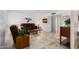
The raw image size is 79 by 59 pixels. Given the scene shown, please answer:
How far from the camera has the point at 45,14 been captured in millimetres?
1783

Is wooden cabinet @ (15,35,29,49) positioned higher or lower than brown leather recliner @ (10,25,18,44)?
lower

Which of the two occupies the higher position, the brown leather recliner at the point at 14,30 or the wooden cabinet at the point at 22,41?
the brown leather recliner at the point at 14,30

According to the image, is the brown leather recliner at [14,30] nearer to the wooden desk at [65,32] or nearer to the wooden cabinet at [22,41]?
the wooden cabinet at [22,41]

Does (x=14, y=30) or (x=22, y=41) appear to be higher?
(x=14, y=30)

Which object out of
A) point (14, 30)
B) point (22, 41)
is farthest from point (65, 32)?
point (14, 30)

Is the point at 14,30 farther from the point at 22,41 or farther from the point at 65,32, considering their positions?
the point at 65,32

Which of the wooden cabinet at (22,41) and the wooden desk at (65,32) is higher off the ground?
the wooden desk at (65,32)

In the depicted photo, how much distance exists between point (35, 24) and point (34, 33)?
0.14 m

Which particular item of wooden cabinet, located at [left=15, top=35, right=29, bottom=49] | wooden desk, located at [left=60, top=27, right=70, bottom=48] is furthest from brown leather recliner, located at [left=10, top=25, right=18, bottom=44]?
wooden desk, located at [left=60, top=27, right=70, bottom=48]

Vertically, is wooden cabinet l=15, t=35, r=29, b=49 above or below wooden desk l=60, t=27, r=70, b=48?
below

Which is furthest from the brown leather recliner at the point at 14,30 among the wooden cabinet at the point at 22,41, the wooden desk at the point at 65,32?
the wooden desk at the point at 65,32

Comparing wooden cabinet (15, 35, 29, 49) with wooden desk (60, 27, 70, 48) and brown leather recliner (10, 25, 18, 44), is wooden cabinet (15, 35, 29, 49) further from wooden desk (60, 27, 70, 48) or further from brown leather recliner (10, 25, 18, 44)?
wooden desk (60, 27, 70, 48)
